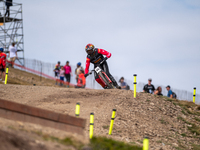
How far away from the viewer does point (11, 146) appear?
6.09 metres

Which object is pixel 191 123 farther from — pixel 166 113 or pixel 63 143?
pixel 63 143

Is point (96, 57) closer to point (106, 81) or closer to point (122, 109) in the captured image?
point (106, 81)

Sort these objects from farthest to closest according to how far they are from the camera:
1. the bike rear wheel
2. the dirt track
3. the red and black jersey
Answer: the red and black jersey, the bike rear wheel, the dirt track

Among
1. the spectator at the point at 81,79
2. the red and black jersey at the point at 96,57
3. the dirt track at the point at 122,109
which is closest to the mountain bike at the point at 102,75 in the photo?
the red and black jersey at the point at 96,57

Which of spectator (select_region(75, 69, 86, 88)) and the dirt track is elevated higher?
spectator (select_region(75, 69, 86, 88))

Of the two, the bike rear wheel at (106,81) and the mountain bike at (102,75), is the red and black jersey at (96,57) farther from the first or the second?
the bike rear wheel at (106,81)

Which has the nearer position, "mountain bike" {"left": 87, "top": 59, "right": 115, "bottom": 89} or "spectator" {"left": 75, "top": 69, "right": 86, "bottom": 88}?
"mountain bike" {"left": 87, "top": 59, "right": 115, "bottom": 89}

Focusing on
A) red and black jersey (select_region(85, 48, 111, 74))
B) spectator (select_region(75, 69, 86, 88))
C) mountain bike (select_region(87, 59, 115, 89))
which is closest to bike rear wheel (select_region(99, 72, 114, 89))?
mountain bike (select_region(87, 59, 115, 89))

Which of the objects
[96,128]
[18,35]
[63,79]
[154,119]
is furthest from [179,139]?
[18,35]

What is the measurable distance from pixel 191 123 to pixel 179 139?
229 centimetres

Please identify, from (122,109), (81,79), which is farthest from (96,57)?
(81,79)

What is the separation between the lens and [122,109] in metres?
13.5

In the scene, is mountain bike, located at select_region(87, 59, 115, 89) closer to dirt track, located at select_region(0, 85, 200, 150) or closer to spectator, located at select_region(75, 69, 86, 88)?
dirt track, located at select_region(0, 85, 200, 150)

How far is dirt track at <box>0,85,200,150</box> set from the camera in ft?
38.7
